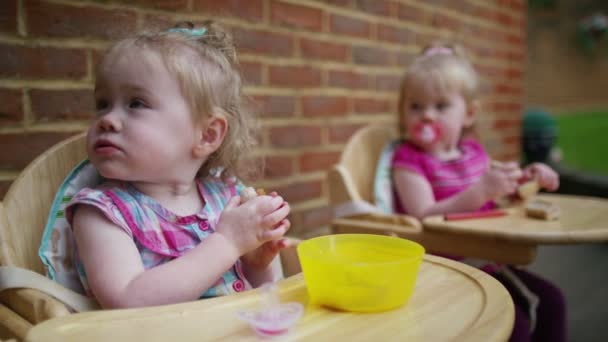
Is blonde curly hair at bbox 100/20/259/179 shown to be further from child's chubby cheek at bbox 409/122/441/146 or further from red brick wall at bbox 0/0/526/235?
child's chubby cheek at bbox 409/122/441/146

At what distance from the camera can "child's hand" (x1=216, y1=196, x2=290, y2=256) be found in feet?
2.78

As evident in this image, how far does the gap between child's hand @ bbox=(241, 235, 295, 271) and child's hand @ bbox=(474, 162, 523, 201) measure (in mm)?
717

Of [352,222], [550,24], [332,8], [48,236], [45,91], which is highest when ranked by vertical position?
[550,24]

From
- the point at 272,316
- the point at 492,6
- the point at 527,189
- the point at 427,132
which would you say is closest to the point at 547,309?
the point at 527,189

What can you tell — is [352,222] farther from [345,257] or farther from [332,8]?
[332,8]

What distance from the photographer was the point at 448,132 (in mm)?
1753

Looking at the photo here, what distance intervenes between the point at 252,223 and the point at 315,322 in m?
0.22

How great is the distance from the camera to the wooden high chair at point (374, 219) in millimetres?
1303

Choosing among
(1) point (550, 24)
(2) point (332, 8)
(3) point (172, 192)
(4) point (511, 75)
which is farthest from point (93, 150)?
(1) point (550, 24)

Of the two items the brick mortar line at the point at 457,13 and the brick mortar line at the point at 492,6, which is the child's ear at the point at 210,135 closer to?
the brick mortar line at the point at 457,13

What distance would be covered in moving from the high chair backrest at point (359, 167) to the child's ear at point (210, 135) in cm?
61

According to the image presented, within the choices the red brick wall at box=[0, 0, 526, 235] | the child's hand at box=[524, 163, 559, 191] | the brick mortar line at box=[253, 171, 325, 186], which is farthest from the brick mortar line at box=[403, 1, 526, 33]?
the child's hand at box=[524, 163, 559, 191]

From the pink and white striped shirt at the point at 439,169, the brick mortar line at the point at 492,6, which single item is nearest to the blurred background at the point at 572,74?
the brick mortar line at the point at 492,6

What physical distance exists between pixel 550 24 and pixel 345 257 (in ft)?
31.4
